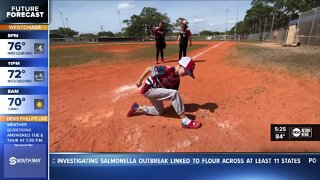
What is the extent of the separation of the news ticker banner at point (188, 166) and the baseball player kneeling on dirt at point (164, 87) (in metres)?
0.75

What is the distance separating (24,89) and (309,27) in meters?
14.0

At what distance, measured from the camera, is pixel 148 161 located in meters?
2.17

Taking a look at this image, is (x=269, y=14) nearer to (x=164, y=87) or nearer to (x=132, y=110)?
(x=164, y=87)

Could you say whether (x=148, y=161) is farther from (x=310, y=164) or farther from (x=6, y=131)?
(x=310, y=164)

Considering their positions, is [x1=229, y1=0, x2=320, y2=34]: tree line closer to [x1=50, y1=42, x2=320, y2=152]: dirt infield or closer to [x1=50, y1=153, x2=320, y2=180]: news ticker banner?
[x1=50, y1=42, x2=320, y2=152]: dirt infield

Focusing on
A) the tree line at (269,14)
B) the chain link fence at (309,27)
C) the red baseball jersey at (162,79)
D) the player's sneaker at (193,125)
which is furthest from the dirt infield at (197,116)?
the chain link fence at (309,27)

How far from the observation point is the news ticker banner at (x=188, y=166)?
2.14 metres

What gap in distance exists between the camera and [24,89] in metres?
2.13

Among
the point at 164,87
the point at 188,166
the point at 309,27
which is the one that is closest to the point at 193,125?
the point at 164,87

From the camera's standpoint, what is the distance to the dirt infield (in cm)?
245

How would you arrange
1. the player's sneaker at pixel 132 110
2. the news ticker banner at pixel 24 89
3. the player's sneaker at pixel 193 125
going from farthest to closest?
the player's sneaker at pixel 132 110, the player's sneaker at pixel 193 125, the news ticker banner at pixel 24 89

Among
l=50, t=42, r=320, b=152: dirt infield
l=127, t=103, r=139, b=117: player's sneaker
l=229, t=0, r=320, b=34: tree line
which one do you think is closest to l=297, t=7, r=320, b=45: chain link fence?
l=229, t=0, r=320, b=34: tree line

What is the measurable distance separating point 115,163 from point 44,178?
583 millimetres

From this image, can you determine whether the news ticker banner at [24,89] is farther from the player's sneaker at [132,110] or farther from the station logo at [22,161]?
the player's sneaker at [132,110]
